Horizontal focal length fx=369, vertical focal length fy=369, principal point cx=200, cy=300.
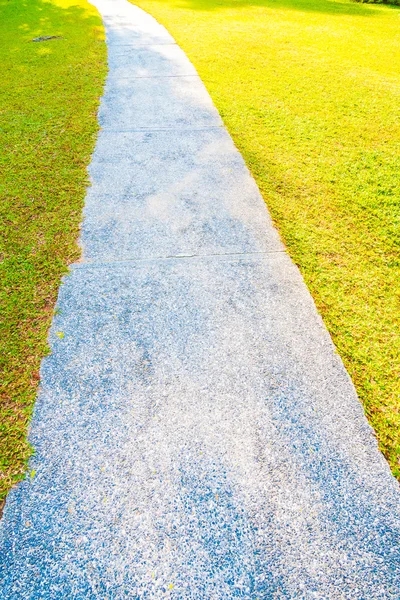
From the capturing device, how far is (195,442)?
1980 millimetres

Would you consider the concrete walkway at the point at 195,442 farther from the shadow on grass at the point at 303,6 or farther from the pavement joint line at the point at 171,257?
the shadow on grass at the point at 303,6

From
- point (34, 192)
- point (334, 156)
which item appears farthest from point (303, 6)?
point (34, 192)

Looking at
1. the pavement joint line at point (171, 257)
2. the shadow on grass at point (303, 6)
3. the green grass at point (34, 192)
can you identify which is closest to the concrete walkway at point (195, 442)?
the pavement joint line at point (171, 257)

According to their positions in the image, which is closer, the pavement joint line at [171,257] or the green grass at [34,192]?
the green grass at [34,192]

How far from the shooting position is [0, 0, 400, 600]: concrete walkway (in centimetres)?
159

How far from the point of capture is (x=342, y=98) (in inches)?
243

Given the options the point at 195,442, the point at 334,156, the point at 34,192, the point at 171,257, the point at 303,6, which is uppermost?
the point at 303,6

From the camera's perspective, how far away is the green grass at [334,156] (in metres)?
2.55

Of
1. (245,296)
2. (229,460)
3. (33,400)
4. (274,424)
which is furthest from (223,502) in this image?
(245,296)

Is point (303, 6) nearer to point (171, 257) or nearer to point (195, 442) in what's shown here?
point (171, 257)

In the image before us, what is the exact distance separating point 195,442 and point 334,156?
157 inches

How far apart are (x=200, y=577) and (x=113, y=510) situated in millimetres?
483

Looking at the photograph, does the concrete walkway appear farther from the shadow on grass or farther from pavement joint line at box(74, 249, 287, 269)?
the shadow on grass

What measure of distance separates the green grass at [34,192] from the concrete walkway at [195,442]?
5.3 inches
